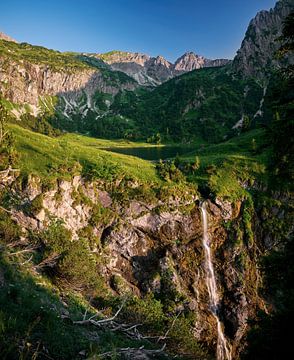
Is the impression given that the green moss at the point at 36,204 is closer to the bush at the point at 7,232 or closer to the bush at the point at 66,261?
the bush at the point at 66,261


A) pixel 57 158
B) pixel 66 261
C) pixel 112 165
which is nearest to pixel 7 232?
pixel 66 261

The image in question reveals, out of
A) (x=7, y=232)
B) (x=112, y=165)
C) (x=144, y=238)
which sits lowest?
(x=144, y=238)

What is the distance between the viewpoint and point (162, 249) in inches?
1586

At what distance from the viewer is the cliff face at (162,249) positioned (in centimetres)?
3575

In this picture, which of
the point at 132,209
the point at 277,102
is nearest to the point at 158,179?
the point at 132,209

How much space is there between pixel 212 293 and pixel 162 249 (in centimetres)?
886

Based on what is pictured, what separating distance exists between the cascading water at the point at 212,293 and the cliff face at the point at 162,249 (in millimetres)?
687

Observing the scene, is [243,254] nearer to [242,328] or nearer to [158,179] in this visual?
[242,328]

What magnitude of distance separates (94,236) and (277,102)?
94.5 feet

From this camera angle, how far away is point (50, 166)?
39.8m

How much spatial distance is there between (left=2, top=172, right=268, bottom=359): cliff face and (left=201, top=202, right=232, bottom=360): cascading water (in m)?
0.69

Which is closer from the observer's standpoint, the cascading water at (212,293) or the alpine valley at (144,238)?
the alpine valley at (144,238)

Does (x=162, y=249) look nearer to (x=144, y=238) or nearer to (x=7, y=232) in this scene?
(x=144, y=238)

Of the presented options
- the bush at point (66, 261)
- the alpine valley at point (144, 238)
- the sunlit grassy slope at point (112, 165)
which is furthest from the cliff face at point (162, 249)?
the bush at point (66, 261)
